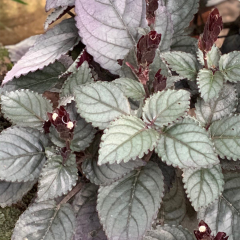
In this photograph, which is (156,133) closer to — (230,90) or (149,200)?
(149,200)

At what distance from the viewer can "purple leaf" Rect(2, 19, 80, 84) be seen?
0.93 m

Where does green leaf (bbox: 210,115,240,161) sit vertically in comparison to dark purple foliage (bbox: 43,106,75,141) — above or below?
below

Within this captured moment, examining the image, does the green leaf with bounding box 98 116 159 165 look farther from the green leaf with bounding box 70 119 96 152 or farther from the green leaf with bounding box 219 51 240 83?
the green leaf with bounding box 219 51 240 83

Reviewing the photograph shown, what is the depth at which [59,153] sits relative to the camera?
0.75 m

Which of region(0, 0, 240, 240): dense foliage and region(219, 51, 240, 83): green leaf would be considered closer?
region(0, 0, 240, 240): dense foliage

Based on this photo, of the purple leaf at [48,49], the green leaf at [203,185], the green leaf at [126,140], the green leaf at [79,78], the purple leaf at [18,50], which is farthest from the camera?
the purple leaf at [18,50]

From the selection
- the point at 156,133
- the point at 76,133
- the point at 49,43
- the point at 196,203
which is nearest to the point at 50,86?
the point at 49,43

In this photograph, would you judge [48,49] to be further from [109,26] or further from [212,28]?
[212,28]

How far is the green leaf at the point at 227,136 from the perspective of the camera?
730 mm

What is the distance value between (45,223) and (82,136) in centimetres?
24

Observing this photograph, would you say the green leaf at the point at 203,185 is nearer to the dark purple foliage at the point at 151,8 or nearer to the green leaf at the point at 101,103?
the green leaf at the point at 101,103

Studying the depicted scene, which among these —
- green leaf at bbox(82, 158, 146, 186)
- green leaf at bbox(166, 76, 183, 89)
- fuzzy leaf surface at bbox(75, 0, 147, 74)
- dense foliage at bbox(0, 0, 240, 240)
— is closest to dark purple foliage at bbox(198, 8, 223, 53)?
dense foliage at bbox(0, 0, 240, 240)

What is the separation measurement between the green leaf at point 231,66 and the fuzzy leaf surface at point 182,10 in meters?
0.22

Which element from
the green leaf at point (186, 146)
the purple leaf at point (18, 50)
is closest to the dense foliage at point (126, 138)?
the green leaf at point (186, 146)
